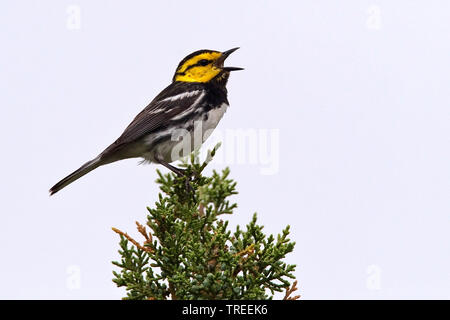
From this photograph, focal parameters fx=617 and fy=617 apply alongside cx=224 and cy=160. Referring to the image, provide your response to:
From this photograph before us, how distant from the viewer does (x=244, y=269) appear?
16.3 feet

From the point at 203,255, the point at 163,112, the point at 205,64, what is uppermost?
the point at 205,64

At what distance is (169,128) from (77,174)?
1225 millimetres

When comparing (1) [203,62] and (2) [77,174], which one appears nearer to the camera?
(2) [77,174]

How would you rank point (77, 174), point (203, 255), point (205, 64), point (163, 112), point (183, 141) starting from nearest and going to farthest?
1. point (203, 255)
2. point (77, 174)
3. point (183, 141)
4. point (163, 112)
5. point (205, 64)

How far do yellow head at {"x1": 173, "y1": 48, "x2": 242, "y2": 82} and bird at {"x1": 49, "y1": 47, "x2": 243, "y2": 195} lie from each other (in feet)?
0.50

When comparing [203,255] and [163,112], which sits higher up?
[163,112]

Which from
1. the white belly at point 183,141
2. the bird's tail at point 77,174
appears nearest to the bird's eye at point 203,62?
the white belly at point 183,141

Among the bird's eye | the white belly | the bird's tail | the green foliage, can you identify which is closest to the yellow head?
the bird's eye

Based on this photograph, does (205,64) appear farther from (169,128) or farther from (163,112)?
(169,128)

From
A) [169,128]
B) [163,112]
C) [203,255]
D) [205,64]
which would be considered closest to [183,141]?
[169,128]

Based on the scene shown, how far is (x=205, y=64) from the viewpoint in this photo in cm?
809

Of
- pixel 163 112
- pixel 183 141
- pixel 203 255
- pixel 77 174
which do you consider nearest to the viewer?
pixel 203 255

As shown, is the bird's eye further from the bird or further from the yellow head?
the bird
